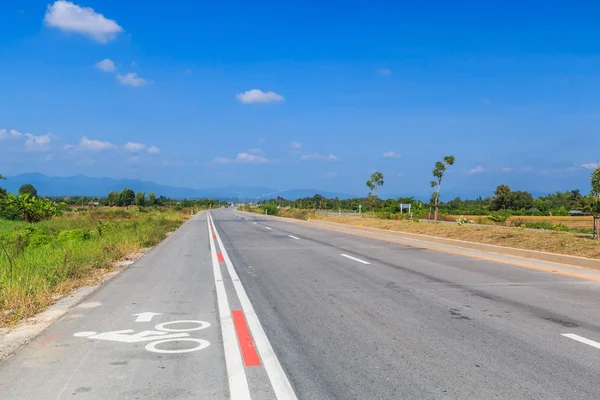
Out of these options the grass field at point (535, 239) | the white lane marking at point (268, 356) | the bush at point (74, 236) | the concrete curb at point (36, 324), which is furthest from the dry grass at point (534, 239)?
the bush at point (74, 236)

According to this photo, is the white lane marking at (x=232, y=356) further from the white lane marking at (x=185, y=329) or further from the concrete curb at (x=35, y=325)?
the concrete curb at (x=35, y=325)

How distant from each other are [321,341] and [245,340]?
95 cm

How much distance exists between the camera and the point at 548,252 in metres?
14.9

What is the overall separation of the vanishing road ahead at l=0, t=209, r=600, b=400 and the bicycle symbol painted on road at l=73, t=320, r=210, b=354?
1 cm

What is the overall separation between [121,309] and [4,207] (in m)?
38.5

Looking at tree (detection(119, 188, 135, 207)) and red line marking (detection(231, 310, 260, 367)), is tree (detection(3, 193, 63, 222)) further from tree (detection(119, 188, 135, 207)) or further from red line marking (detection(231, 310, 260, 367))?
tree (detection(119, 188, 135, 207))

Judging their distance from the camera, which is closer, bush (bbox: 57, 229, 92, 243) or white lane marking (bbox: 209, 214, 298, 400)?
white lane marking (bbox: 209, 214, 298, 400)

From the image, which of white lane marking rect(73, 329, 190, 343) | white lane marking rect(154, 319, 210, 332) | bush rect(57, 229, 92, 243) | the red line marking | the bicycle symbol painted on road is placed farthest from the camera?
bush rect(57, 229, 92, 243)

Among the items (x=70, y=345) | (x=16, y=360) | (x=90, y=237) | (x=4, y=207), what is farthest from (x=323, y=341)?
(x=4, y=207)

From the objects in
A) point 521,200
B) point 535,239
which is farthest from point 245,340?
point 521,200

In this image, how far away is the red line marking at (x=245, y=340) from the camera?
5.06 metres

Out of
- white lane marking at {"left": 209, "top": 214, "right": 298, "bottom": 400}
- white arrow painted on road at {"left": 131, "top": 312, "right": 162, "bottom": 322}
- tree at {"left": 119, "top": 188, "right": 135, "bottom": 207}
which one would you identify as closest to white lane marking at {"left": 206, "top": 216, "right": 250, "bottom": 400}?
white lane marking at {"left": 209, "top": 214, "right": 298, "bottom": 400}

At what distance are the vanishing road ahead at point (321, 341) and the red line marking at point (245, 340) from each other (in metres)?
0.02

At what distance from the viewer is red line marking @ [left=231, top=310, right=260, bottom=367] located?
506 cm
